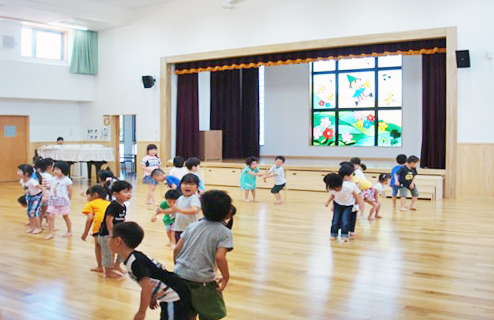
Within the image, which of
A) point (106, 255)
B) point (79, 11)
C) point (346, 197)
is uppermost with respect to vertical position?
point (79, 11)

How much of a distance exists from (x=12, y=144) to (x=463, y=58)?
12187 millimetres

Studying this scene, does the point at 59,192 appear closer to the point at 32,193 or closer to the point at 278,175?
the point at 32,193

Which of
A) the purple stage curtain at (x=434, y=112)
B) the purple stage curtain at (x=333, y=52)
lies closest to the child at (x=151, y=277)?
the purple stage curtain at (x=333, y=52)

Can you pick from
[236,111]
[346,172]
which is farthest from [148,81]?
[346,172]

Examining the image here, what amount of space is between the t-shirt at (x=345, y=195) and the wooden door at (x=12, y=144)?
11998 mm

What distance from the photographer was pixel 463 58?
1098cm

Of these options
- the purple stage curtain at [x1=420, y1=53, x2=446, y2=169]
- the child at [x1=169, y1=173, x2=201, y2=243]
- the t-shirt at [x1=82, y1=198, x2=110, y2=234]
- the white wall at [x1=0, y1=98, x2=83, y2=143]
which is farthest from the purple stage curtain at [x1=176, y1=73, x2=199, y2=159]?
the child at [x1=169, y1=173, x2=201, y2=243]

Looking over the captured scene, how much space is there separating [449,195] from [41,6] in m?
10.8

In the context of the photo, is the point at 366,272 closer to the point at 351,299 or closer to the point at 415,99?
the point at 351,299

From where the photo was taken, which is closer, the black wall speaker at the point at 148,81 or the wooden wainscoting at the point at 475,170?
the wooden wainscoting at the point at 475,170

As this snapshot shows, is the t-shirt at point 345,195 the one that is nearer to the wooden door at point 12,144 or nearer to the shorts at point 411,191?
the shorts at point 411,191

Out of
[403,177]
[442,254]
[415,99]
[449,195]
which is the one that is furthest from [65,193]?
[415,99]

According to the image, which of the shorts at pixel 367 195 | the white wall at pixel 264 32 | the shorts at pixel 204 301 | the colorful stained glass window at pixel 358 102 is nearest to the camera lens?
the shorts at pixel 204 301

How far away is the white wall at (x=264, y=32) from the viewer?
11.1 metres
